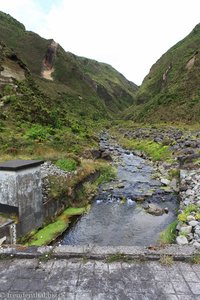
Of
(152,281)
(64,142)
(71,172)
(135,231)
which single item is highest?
(64,142)

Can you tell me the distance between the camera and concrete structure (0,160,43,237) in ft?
25.8

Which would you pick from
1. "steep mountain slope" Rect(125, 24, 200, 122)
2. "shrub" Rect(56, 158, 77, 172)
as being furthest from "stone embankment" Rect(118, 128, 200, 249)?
"steep mountain slope" Rect(125, 24, 200, 122)

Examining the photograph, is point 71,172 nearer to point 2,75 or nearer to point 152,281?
point 152,281

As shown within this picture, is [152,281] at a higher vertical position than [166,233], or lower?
higher

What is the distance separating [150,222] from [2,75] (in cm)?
3033

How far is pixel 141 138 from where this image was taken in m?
32.5

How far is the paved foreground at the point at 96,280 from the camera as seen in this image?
Result: 413 centimetres

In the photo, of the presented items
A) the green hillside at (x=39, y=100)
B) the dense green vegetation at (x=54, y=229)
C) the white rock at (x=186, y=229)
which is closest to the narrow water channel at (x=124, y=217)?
the dense green vegetation at (x=54, y=229)

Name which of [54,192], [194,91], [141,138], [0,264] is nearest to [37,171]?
[54,192]

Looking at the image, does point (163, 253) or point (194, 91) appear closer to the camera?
point (163, 253)

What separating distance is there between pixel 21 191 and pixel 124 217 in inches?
204

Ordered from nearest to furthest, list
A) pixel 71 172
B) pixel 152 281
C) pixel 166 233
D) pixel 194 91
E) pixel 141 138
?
pixel 152 281 < pixel 166 233 < pixel 71 172 < pixel 141 138 < pixel 194 91

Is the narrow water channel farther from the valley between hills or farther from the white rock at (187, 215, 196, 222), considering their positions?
the white rock at (187, 215, 196, 222)

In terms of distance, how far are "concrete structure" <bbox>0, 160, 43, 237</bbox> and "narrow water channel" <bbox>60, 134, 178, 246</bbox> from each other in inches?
67.9
